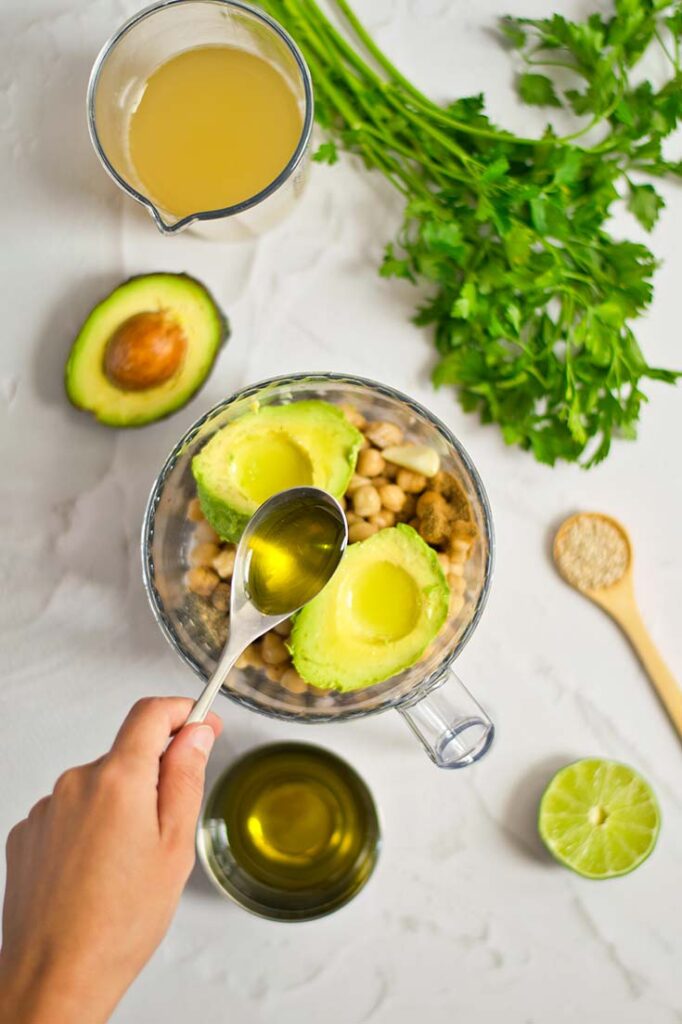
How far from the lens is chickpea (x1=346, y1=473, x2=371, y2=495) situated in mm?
1380

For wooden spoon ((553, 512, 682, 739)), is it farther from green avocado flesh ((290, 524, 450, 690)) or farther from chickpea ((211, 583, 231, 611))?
chickpea ((211, 583, 231, 611))

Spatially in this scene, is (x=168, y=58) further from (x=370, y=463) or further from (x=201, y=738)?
(x=201, y=738)

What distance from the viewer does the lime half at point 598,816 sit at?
1.48m

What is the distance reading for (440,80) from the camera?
5.11 ft

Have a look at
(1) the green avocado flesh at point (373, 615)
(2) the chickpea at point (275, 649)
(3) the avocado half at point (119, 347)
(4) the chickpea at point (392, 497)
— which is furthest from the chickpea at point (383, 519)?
(3) the avocado half at point (119, 347)

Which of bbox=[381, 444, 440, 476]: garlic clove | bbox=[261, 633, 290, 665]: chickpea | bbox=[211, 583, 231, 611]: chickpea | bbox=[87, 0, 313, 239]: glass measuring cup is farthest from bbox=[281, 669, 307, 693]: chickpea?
bbox=[87, 0, 313, 239]: glass measuring cup

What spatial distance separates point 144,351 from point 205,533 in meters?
0.29

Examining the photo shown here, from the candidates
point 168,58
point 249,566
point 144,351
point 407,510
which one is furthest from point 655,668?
point 168,58

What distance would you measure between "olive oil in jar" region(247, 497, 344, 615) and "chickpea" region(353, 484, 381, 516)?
0.13 metres

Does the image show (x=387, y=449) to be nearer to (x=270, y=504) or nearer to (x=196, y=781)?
(x=270, y=504)

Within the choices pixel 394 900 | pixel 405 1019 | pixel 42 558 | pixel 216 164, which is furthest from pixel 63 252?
pixel 405 1019

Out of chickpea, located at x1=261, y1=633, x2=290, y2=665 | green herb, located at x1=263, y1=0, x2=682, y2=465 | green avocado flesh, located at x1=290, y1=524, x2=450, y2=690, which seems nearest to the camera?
green avocado flesh, located at x1=290, y1=524, x2=450, y2=690

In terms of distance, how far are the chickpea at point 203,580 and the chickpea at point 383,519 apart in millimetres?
244

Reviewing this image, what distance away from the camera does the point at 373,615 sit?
123cm
